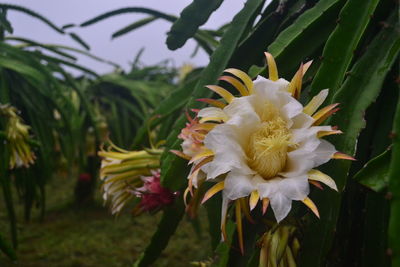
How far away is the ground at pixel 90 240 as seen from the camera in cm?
137

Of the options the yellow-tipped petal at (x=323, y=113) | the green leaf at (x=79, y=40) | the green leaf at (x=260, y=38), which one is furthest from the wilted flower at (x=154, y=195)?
the green leaf at (x=79, y=40)

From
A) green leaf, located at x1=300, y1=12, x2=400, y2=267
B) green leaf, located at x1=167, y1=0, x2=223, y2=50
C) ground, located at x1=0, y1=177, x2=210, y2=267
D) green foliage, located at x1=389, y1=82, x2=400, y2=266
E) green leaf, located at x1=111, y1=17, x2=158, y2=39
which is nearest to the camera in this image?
green foliage, located at x1=389, y1=82, x2=400, y2=266

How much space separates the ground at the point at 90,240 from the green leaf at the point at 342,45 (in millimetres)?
801

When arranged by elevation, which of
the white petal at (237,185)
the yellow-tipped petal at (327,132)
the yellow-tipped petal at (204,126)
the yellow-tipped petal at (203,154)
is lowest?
the white petal at (237,185)

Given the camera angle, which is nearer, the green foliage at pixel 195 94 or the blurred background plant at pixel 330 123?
the blurred background plant at pixel 330 123

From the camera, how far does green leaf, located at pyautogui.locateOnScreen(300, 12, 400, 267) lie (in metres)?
0.44

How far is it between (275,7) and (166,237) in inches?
17.3

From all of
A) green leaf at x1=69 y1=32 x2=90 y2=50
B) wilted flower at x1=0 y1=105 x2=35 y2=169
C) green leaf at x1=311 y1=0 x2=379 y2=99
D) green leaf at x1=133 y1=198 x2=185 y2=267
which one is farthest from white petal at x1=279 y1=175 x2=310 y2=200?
green leaf at x1=69 y1=32 x2=90 y2=50

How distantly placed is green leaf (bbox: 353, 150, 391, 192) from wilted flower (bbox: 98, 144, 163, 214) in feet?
1.41

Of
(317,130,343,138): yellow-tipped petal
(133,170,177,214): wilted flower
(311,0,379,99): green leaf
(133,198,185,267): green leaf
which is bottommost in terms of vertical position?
(133,198,185,267): green leaf

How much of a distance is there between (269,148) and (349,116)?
0.44 ft

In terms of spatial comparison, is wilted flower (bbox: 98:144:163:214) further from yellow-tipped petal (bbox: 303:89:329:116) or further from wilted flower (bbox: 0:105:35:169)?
yellow-tipped petal (bbox: 303:89:329:116)

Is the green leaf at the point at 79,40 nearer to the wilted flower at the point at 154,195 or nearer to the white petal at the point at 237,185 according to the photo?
the wilted flower at the point at 154,195

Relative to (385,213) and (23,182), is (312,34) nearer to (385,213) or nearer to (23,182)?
(385,213)
